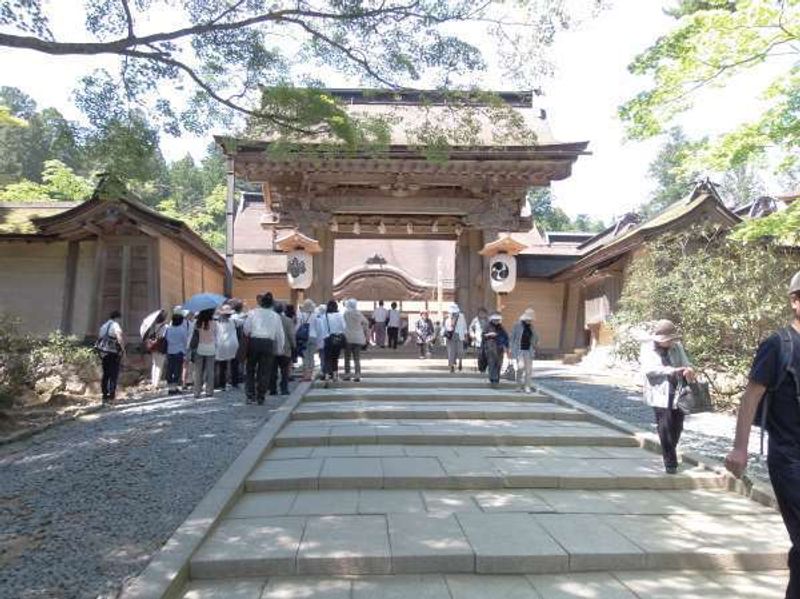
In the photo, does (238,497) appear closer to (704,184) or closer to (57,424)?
(57,424)

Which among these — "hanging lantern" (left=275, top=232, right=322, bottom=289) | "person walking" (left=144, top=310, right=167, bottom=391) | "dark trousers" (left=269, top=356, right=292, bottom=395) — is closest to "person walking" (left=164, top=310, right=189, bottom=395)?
"person walking" (left=144, top=310, right=167, bottom=391)

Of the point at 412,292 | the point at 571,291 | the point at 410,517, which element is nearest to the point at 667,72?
the point at 410,517

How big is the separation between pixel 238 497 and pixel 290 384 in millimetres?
6540

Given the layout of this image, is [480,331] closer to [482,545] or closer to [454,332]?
[454,332]

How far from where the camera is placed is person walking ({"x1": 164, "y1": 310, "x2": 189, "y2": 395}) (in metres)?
11.6

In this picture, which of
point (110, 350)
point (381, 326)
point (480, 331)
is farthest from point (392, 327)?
point (110, 350)

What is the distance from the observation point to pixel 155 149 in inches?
320

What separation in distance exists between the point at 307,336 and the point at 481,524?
712 cm

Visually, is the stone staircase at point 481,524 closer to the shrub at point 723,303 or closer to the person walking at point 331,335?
the person walking at point 331,335

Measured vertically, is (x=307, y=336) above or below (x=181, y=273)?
below

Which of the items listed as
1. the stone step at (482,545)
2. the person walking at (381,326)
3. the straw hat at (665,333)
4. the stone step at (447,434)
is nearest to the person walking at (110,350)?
the stone step at (447,434)

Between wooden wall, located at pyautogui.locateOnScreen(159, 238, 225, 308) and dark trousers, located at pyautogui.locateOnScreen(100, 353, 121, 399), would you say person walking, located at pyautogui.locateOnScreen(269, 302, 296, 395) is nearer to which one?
dark trousers, located at pyautogui.locateOnScreen(100, 353, 121, 399)

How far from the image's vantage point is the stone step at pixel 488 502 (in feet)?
16.7

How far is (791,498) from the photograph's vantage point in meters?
2.83
